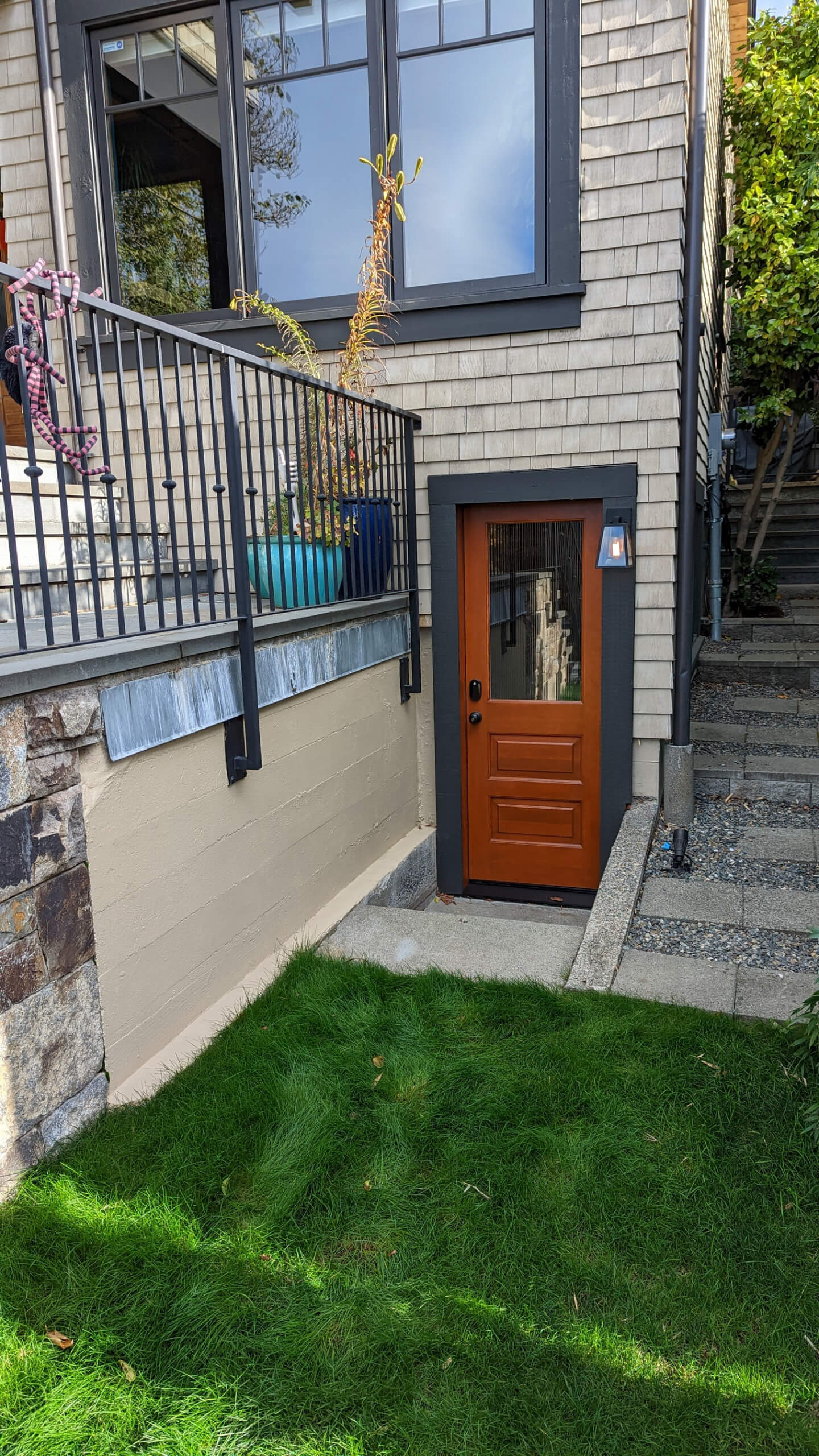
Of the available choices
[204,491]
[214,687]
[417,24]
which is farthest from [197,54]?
[214,687]

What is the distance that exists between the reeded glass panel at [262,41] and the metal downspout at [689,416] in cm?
209

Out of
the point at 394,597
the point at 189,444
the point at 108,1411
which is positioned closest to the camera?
the point at 108,1411

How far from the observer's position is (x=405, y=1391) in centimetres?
175

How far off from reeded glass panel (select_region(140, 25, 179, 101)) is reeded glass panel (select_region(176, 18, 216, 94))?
0.05m

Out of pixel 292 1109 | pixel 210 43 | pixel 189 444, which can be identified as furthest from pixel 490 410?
pixel 292 1109

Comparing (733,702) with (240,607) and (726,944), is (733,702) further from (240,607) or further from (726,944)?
(240,607)

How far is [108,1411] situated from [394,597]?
12.1 feet

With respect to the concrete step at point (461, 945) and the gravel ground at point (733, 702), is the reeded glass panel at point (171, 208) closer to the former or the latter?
the concrete step at point (461, 945)

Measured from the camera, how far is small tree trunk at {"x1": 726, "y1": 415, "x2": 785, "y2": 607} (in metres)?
7.75

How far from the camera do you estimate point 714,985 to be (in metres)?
3.15

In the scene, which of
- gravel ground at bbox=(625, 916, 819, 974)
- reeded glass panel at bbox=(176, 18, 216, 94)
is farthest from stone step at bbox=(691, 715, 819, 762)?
reeded glass panel at bbox=(176, 18, 216, 94)

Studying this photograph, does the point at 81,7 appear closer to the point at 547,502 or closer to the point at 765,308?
the point at 547,502

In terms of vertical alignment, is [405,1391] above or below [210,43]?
below

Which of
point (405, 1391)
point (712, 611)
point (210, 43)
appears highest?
point (210, 43)
